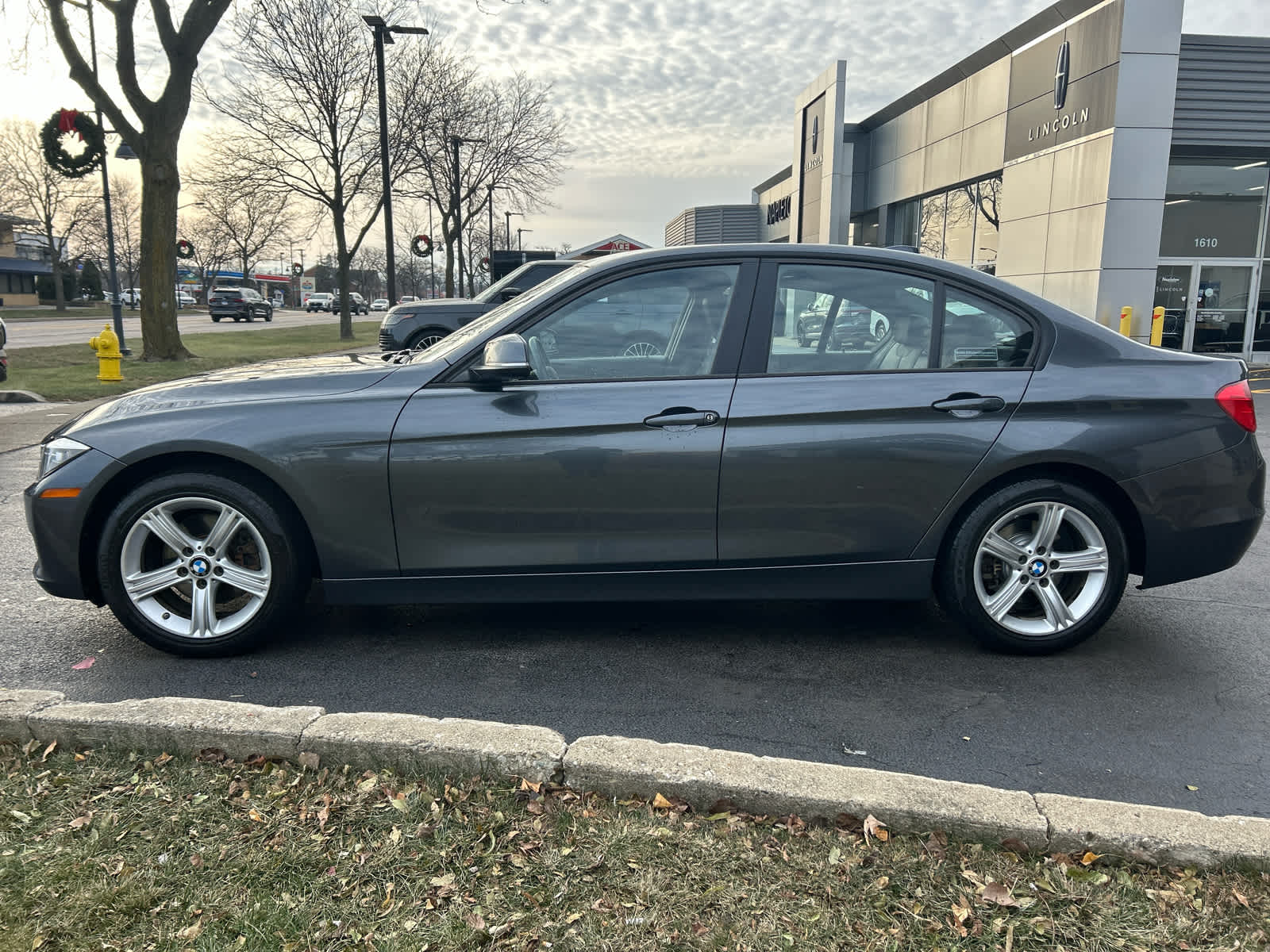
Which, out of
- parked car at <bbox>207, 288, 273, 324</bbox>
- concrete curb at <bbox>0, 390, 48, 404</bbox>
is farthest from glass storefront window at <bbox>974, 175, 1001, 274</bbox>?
parked car at <bbox>207, 288, 273, 324</bbox>

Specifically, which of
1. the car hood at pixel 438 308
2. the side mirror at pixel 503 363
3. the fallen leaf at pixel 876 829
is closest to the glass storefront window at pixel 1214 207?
the car hood at pixel 438 308

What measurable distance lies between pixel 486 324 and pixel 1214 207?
22291mm

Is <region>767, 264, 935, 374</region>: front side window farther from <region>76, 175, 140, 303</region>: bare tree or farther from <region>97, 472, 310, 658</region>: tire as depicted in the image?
<region>76, 175, 140, 303</region>: bare tree

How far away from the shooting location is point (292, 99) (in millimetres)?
29250

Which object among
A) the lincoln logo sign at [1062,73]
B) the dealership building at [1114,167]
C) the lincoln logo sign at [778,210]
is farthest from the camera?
the lincoln logo sign at [778,210]

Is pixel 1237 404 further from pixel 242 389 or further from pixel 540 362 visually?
pixel 242 389

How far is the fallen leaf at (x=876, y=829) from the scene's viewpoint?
7.45ft

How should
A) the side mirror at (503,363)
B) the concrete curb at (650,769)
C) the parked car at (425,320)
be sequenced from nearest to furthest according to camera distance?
the concrete curb at (650,769) < the side mirror at (503,363) < the parked car at (425,320)

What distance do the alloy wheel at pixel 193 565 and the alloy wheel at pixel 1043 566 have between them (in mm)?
2857

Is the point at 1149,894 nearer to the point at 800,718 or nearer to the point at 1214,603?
the point at 800,718

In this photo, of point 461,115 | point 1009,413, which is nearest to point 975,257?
point 461,115

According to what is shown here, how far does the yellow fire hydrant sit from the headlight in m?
11.8

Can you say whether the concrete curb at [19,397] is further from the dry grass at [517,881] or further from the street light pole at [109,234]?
the dry grass at [517,881]

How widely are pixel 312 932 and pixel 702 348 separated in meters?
2.42
